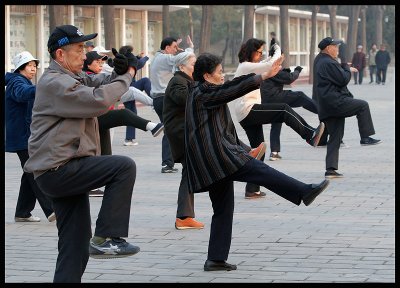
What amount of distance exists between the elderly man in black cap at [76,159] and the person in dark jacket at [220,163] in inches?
48.4

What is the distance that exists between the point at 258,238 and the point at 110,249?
2.87 meters

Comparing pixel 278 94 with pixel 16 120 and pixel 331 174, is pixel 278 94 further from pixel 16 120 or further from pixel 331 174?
pixel 16 120

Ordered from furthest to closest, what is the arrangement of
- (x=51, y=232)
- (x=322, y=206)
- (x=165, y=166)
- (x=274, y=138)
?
(x=274, y=138) → (x=165, y=166) → (x=322, y=206) → (x=51, y=232)

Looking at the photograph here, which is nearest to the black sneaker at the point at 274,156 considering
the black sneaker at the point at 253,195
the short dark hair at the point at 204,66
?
the black sneaker at the point at 253,195

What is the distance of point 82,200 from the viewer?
20.7 feet

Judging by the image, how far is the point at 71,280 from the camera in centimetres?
625

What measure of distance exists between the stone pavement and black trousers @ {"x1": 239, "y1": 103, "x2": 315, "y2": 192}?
0.64 m

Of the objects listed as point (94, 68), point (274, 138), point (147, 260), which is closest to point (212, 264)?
point (147, 260)

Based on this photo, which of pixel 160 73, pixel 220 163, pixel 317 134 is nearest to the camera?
pixel 220 163

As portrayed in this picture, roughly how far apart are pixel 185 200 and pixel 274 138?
244 inches

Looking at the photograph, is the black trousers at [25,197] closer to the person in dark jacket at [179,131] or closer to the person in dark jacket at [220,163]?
the person in dark jacket at [179,131]

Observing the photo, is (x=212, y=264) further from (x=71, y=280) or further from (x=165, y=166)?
(x=165, y=166)

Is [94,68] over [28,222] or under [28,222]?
over

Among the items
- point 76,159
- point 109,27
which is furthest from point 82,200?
point 109,27
